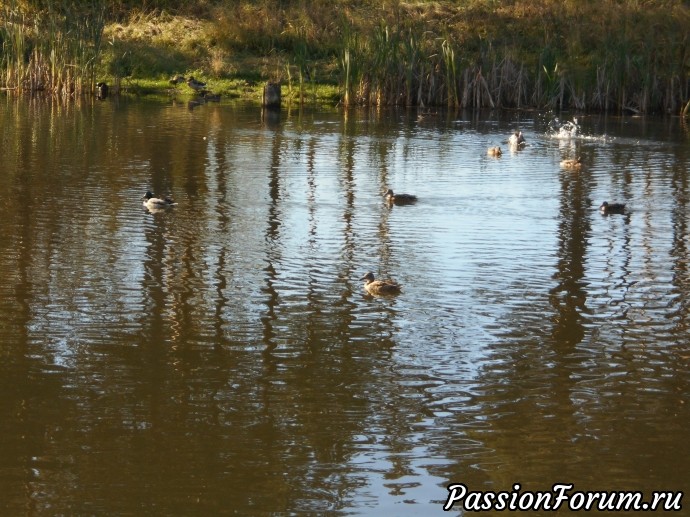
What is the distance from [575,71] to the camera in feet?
101

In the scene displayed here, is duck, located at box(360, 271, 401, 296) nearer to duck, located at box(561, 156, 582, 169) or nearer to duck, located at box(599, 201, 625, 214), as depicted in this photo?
duck, located at box(599, 201, 625, 214)

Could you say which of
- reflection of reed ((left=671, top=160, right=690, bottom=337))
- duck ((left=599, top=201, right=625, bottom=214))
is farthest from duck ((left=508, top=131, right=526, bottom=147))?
duck ((left=599, top=201, right=625, bottom=214))

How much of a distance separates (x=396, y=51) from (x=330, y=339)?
21196 mm

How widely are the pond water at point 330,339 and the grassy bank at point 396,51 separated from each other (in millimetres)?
11969

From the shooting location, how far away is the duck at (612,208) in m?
15.3

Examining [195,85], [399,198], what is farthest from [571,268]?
[195,85]

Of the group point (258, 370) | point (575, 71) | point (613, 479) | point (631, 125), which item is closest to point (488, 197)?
point (258, 370)

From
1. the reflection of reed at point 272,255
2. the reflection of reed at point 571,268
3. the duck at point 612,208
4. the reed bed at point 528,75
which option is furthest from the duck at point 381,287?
the reed bed at point 528,75

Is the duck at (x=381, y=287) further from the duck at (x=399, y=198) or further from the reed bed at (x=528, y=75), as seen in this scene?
the reed bed at (x=528, y=75)

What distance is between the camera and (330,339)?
9.36 meters

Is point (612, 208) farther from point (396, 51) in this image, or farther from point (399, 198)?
point (396, 51)

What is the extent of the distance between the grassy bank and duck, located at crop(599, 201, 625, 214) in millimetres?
14905

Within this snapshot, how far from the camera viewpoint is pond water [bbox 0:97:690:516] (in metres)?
6.82

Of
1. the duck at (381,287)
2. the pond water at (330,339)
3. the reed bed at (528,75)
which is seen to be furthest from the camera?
the reed bed at (528,75)
